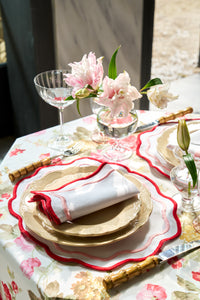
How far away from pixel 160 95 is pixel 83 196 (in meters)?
0.38

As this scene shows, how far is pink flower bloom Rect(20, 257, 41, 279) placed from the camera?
0.82m

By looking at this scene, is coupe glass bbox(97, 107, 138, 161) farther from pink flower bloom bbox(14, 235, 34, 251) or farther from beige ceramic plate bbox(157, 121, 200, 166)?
pink flower bloom bbox(14, 235, 34, 251)

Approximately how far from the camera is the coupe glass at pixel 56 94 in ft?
4.17

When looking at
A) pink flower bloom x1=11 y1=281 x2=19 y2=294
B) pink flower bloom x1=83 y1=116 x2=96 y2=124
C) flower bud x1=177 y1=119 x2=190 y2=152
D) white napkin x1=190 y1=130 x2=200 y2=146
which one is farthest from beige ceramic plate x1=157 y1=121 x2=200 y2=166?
pink flower bloom x1=11 y1=281 x2=19 y2=294

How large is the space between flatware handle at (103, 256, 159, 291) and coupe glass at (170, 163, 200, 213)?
215mm

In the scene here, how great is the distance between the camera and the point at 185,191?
97 centimetres

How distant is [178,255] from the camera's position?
0.86m

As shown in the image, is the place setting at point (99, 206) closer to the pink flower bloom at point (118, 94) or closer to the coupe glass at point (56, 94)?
the pink flower bloom at point (118, 94)

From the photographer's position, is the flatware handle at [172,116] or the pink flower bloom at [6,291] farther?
the flatware handle at [172,116]

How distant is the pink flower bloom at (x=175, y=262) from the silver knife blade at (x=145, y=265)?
11mm

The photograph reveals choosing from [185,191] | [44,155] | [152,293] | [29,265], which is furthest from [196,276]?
[44,155]

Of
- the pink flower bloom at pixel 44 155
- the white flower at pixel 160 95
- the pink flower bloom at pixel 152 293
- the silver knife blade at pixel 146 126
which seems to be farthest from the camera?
the silver knife blade at pixel 146 126

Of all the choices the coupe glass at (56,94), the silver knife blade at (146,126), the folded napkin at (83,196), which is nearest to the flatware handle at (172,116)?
the silver knife blade at (146,126)

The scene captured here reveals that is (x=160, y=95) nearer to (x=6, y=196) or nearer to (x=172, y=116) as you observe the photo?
(x=172, y=116)
